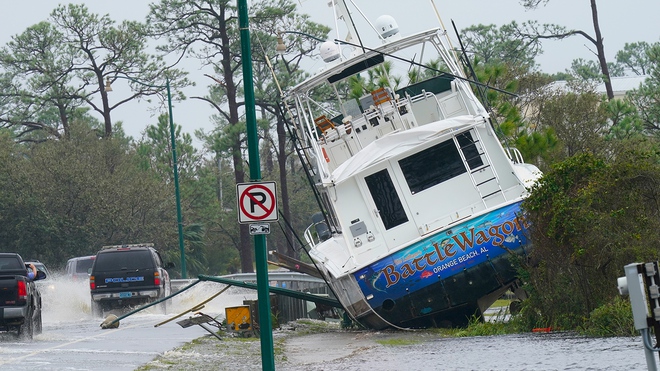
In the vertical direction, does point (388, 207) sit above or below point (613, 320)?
above

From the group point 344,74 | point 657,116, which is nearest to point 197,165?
→ point 657,116

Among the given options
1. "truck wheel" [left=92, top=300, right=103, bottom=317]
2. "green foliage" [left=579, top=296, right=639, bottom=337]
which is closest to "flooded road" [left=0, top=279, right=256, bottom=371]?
"truck wheel" [left=92, top=300, right=103, bottom=317]

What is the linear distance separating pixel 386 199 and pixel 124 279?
399 inches

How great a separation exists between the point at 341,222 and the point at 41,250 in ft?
113

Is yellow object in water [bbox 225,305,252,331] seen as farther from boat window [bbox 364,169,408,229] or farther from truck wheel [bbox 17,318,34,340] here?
truck wheel [bbox 17,318,34,340]

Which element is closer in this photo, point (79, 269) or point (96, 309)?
point (96, 309)

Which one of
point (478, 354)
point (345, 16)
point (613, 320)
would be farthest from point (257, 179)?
point (345, 16)

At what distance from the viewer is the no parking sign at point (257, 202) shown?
47.7 feet

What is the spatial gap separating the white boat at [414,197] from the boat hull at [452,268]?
18mm

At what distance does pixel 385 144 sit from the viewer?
22.6m

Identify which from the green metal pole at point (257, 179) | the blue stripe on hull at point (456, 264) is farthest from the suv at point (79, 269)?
the green metal pole at point (257, 179)

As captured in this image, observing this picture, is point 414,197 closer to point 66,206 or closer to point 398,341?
point 398,341

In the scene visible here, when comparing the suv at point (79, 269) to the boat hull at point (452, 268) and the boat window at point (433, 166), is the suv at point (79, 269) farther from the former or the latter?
the boat hull at point (452, 268)

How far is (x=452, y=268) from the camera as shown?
21.4 meters
